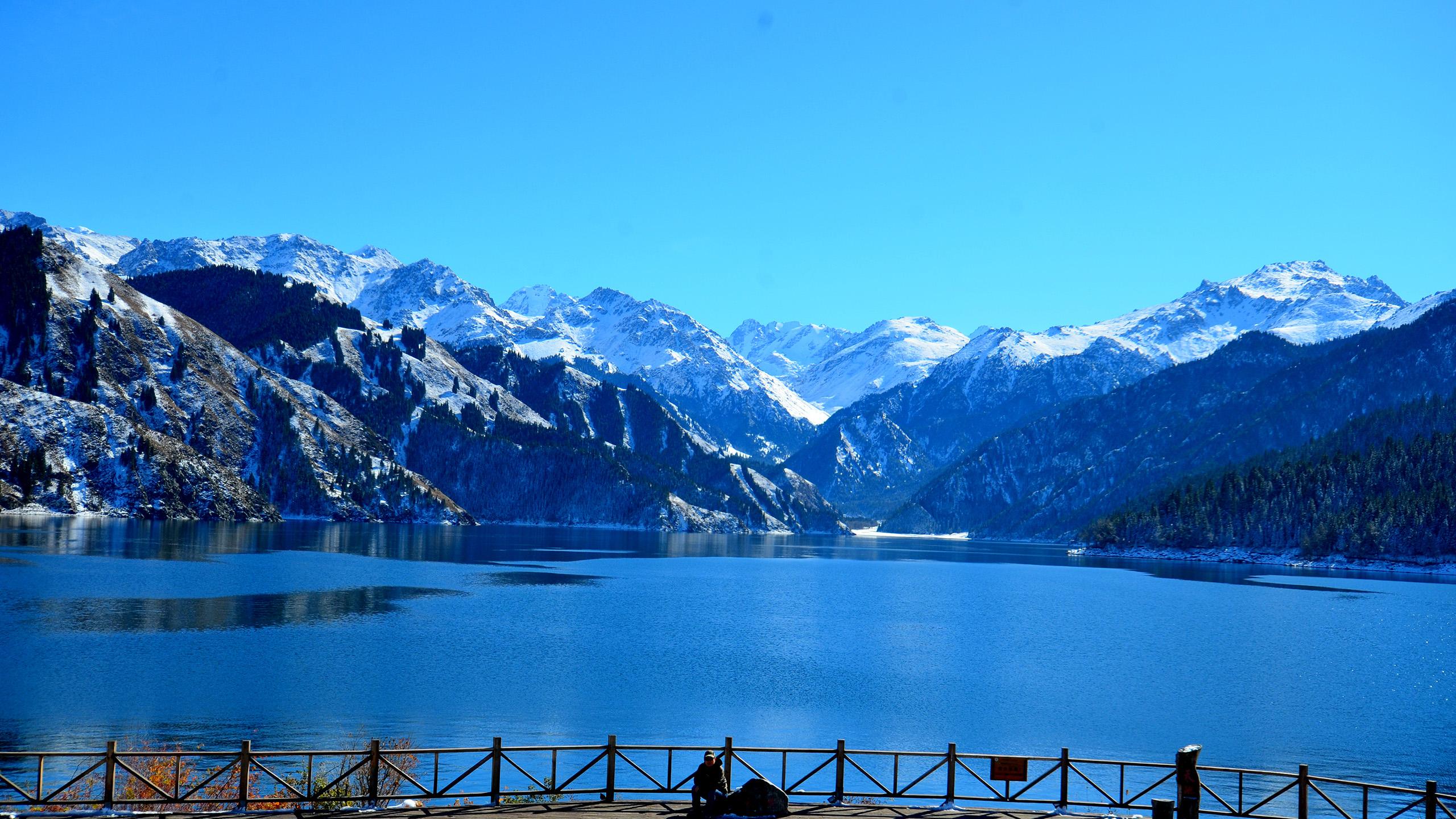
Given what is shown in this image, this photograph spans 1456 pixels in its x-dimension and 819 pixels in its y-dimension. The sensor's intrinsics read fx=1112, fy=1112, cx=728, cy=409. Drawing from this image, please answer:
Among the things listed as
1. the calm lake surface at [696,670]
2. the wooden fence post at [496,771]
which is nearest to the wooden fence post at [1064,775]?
the wooden fence post at [496,771]

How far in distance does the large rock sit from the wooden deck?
1.57 metres

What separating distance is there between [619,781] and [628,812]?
67.7 feet

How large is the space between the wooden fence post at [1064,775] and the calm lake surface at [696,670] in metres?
24.9

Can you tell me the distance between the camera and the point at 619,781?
185 ft

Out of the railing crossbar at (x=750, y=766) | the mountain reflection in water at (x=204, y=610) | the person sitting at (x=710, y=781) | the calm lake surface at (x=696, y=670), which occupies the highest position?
the person sitting at (x=710, y=781)

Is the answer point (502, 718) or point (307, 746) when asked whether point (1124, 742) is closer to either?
point (502, 718)

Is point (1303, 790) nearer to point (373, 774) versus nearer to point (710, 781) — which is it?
point (710, 781)

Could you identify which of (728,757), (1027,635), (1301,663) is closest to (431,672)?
(728,757)

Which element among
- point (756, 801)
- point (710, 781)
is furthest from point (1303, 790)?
point (710, 781)

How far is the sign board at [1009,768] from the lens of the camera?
39375 millimetres

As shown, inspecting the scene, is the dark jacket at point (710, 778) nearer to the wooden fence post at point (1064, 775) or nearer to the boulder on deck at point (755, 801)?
the boulder on deck at point (755, 801)

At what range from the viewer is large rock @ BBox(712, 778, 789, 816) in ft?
115

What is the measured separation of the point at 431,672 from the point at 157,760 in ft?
106

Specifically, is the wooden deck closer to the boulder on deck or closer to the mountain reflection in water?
the boulder on deck
